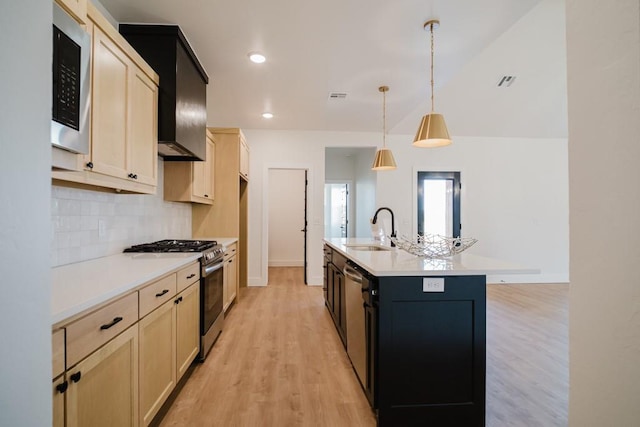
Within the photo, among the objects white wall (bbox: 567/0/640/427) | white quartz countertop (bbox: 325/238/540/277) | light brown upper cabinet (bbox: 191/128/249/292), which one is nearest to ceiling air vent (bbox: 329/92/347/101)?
light brown upper cabinet (bbox: 191/128/249/292)

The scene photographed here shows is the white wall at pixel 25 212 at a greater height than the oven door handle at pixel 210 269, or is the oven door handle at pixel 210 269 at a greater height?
the white wall at pixel 25 212

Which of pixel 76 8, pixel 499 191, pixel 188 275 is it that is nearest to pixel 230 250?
pixel 188 275

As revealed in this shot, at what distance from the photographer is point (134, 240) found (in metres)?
2.31

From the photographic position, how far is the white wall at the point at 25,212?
48 cm

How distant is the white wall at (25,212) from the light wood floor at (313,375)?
146 centimetres

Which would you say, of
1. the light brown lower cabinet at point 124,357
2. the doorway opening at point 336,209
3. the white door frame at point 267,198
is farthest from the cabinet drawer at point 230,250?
the doorway opening at point 336,209

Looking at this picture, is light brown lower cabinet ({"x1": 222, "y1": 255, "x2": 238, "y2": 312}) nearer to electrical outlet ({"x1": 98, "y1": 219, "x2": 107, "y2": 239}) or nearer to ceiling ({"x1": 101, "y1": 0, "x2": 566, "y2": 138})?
electrical outlet ({"x1": 98, "y1": 219, "x2": 107, "y2": 239})

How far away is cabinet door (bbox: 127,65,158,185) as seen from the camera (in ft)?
5.64

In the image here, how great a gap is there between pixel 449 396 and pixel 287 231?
5646 mm

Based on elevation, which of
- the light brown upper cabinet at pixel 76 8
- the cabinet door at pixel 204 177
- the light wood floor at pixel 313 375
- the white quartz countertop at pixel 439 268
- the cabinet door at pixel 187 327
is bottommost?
the light wood floor at pixel 313 375

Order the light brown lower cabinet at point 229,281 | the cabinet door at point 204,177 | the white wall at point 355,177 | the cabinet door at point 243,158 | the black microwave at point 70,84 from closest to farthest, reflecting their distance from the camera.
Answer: the black microwave at point 70,84 → the cabinet door at point 204,177 → the light brown lower cabinet at point 229,281 → the cabinet door at point 243,158 → the white wall at point 355,177

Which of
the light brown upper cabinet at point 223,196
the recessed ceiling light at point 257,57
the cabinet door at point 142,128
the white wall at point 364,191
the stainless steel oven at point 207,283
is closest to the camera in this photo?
the cabinet door at point 142,128

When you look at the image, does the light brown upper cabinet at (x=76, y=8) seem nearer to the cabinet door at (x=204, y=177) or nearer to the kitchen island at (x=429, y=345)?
the cabinet door at (x=204, y=177)

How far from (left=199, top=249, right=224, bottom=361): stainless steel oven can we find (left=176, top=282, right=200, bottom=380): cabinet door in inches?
2.0
